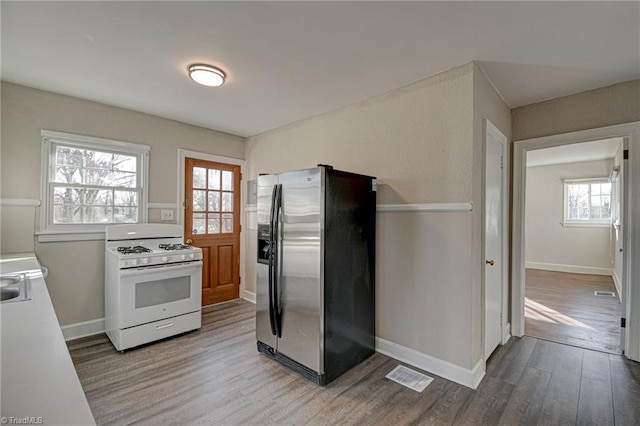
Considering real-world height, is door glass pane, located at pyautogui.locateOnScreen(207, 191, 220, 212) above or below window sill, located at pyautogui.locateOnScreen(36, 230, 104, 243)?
above

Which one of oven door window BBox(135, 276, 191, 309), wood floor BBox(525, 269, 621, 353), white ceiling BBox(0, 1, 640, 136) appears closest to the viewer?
white ceiling BBox(0, 1, 640, 136)

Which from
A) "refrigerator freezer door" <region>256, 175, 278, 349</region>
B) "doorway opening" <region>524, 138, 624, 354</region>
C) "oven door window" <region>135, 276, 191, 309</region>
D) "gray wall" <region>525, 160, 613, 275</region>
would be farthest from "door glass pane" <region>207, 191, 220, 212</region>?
"gray wall" <region>525, 160, 613, 275</region>

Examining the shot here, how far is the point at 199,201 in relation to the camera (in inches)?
160

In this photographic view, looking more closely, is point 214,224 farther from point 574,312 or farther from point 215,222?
point 574,312

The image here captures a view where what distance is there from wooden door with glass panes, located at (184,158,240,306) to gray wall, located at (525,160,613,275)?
6950 millimetres

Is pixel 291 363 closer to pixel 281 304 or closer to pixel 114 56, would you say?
pixel 281 304

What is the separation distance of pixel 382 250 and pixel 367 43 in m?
1.75

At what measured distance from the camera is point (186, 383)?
2.28 m

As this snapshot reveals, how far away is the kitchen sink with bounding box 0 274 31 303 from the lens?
1500mm

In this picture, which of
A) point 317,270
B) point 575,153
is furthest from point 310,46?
point 575,153

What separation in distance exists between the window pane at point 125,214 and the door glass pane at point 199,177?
81cm

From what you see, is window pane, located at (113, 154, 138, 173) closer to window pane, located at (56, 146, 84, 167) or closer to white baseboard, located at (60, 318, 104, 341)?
window pane, located at (56, 146, 84, 167)

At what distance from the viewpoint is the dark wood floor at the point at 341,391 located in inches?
75.6

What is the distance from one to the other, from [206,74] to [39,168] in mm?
2014
